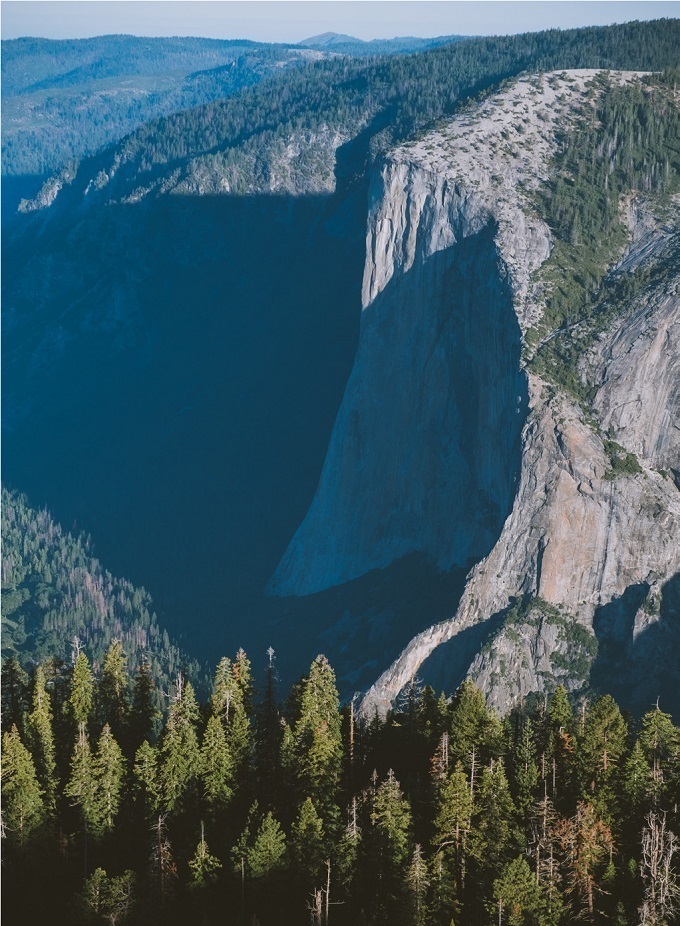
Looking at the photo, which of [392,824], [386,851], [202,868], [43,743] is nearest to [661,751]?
[392,824]

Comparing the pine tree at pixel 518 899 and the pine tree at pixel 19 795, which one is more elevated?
the pine tree at pixel 19 795

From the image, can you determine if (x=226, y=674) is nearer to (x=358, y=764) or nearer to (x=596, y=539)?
(x=358, y=764)

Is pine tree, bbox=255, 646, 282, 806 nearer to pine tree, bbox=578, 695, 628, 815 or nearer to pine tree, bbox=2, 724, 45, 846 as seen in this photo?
pine tree, bbox=2, 724, 45, 846

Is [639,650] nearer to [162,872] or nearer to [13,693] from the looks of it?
[13,693]

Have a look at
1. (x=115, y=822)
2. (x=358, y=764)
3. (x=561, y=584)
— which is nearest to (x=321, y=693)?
(x=358, y=764)

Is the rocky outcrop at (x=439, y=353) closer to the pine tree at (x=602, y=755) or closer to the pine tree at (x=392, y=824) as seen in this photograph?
the pine tree at (x=602, y=755)

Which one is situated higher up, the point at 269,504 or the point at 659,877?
the point at 269,504

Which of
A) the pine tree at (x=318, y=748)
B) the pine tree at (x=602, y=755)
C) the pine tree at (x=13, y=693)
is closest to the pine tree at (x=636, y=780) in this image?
the pine tree at (x=602, y=755)

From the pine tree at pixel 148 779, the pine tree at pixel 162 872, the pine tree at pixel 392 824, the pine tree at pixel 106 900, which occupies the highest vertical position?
the pine tree at pixel 148 779
